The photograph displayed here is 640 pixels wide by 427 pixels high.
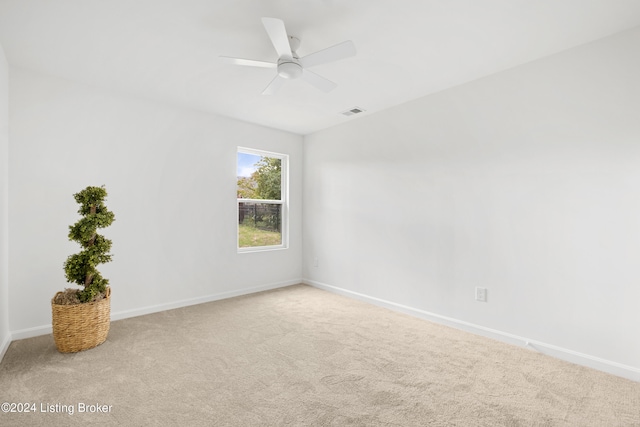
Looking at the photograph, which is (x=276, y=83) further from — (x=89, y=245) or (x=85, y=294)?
(x=85, y=294)

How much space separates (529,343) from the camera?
8.72 feet

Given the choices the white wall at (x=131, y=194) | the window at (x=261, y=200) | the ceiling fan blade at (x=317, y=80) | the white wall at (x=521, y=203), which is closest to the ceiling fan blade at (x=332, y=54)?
the ceiling fan blade at (x=317, y=80)

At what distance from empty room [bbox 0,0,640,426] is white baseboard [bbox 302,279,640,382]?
0.6 inches

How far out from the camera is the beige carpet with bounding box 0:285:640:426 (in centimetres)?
178

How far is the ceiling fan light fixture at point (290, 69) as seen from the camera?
2301 millimetres

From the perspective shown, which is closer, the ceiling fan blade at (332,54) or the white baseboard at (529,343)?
the ceiling fan blade at (332,54)

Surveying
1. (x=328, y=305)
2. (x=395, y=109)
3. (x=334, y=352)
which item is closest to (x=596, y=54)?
(x=395, y=109)

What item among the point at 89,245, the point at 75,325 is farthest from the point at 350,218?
the point at 75,325

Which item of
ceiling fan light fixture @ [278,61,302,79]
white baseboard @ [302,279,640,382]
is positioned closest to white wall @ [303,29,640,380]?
white baseboard @ [302,279,640,382]

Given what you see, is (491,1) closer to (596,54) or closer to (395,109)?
(596,54)

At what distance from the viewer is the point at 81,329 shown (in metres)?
2.53

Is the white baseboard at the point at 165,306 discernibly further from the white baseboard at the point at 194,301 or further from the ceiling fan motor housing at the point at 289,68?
the ceiling fan motor housing at the point at 289,68

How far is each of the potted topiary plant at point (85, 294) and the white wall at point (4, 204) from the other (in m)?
0.45

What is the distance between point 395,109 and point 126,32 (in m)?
2.78
